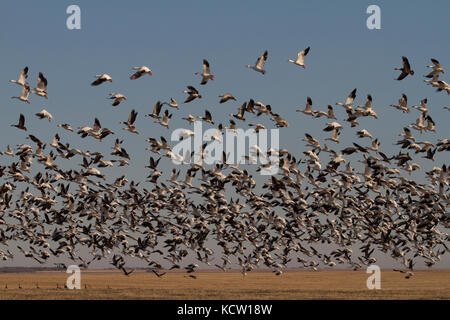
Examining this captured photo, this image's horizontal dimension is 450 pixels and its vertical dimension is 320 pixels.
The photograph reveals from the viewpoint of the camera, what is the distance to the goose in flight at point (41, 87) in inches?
1583

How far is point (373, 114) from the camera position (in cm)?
4266

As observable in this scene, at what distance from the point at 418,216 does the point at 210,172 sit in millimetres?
15650

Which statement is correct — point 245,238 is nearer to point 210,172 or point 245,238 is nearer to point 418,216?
point 210,172

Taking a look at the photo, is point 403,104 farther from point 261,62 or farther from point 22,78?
point 22,78

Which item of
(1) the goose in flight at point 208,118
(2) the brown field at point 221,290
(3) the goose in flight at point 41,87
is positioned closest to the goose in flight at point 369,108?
(1) the goose in flight at point 208,118

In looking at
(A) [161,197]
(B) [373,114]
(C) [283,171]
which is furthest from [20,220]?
(B) [373,114]

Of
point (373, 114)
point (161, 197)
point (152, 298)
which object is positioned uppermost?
point (373, 114)

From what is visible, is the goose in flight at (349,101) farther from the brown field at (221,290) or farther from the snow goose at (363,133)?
the brown field at (221,290)

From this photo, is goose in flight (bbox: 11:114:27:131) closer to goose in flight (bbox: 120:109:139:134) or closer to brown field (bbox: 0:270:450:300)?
goose in flight (bbox: 120:109:139:134)

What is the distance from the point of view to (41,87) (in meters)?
40.5

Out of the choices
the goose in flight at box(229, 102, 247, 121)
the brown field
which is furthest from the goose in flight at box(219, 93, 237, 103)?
the brown field

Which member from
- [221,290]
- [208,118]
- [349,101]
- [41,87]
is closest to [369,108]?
[349,101]
